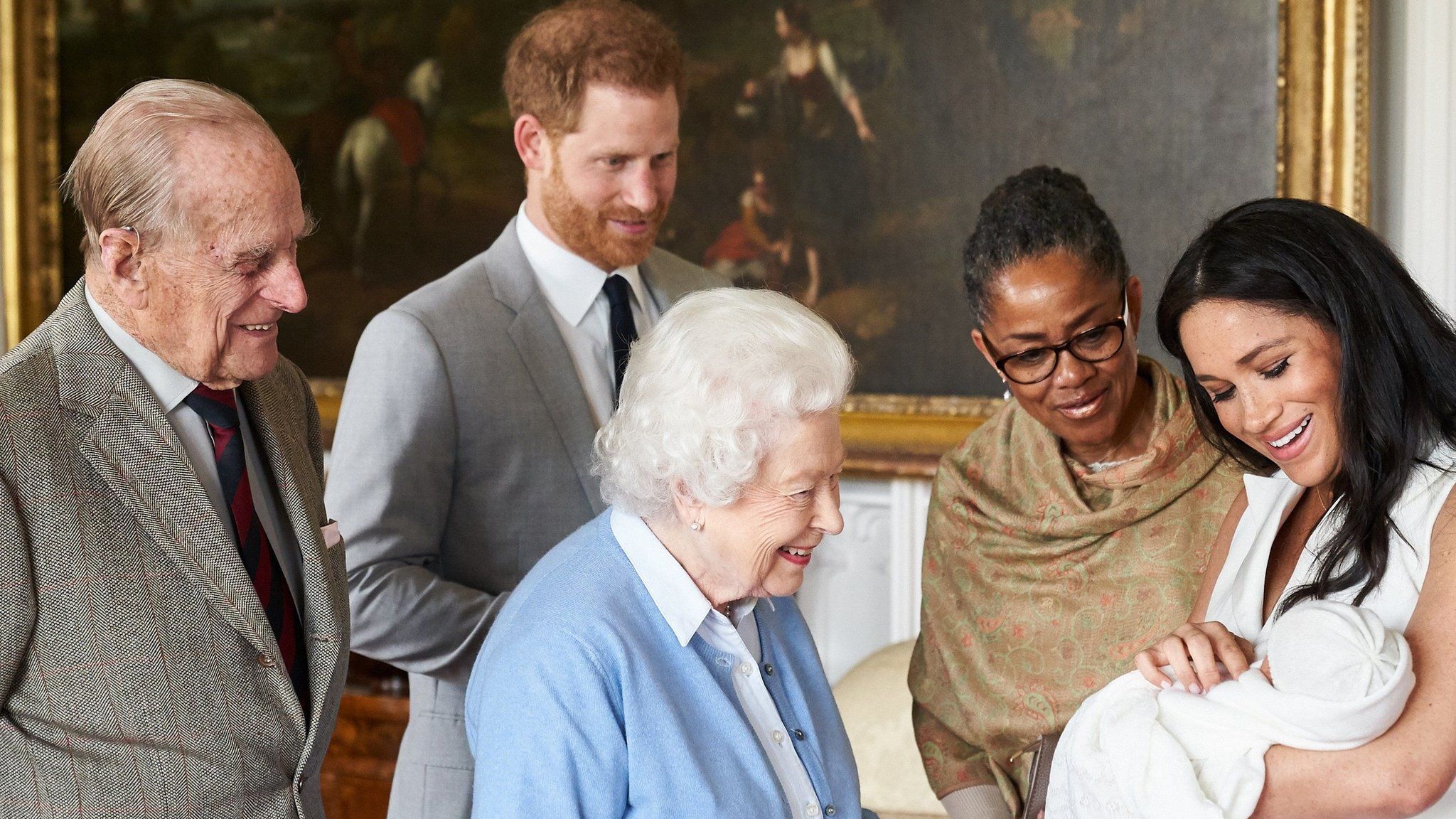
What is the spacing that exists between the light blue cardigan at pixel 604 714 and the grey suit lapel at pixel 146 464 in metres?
0.40

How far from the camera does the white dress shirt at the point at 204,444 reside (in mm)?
1999

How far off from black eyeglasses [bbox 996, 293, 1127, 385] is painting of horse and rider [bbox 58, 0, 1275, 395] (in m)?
1.53

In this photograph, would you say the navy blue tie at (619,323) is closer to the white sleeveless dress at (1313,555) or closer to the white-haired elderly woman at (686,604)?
the white-haired elderly woman at (686,604)

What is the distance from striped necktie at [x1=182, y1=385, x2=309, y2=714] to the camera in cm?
209

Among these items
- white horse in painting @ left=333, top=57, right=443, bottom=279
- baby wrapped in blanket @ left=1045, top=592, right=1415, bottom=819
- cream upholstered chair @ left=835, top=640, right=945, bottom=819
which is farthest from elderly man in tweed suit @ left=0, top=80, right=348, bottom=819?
white horse in painting @ left=333, top=57, right=443, bottom=279

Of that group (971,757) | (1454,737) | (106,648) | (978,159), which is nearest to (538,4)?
(978,159)

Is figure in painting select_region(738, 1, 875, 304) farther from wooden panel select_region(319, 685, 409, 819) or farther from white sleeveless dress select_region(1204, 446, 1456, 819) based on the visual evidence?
white sleeveless dress select_region(1204, 446, 1456, 819)

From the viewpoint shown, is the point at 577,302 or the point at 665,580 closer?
the point at 665,580

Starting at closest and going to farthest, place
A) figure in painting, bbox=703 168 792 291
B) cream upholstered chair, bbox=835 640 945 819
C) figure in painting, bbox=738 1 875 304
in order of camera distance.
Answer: cream upholstered chair, bbox=835 640 945 819, figure in painting, bbox=738 1 875 304, figure in painting, bbox=703 168 792 291

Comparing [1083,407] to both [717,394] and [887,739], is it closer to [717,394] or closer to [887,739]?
[717,394]

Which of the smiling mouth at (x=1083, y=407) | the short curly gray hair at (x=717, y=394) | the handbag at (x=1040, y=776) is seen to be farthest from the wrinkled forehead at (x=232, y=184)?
the handbag at (x=1040, y=776)

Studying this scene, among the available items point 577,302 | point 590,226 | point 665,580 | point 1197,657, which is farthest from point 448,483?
point 1197,657

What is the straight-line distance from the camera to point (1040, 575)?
2891mm

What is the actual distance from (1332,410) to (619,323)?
157 cm
